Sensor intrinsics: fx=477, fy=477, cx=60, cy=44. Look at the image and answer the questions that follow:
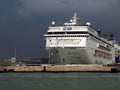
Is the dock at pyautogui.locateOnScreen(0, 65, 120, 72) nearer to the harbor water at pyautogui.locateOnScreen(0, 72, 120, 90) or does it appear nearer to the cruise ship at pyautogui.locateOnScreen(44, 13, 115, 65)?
the cruise ship at pyautogui.locateOnScreen(44, 13, 115, 65)

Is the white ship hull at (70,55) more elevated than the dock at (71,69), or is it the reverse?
the white ship hull at (70,55)

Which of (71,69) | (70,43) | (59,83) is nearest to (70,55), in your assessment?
(70,43)

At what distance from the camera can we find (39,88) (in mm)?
49094

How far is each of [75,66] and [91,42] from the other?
36.1ft

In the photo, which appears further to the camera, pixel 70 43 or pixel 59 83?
pixel 70 43

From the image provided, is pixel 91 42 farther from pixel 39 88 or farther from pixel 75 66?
pixel 39 88

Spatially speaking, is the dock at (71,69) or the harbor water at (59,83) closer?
the harbor water at (59,83)

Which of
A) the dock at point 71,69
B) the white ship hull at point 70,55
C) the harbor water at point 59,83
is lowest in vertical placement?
the harbor water at point 59,83

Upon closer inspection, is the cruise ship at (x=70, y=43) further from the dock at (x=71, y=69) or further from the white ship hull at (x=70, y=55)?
the dock at (x=71, y=69)

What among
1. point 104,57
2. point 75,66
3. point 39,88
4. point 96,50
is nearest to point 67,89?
point 39,88

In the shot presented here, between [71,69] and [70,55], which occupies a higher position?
[70,55]

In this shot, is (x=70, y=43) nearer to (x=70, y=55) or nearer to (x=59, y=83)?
(x=70, y=55)

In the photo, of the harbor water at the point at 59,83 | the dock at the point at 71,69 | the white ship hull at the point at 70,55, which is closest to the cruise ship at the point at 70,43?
the white ship hull at the point at 70,55

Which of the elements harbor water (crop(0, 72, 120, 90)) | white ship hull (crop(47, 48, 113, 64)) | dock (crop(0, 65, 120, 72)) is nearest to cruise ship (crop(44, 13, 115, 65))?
white ship hull (crop(47, 48, 113, 64))
